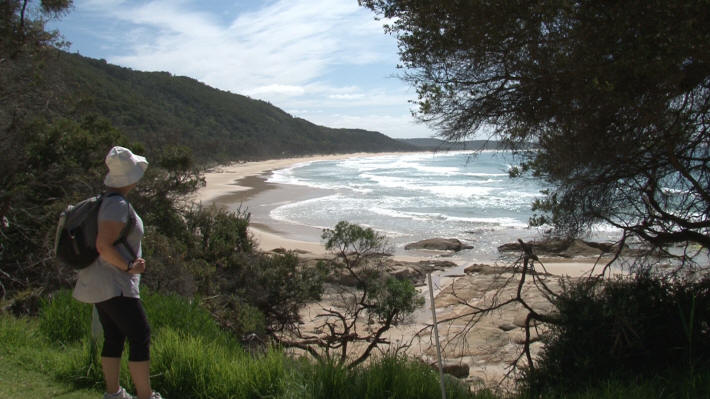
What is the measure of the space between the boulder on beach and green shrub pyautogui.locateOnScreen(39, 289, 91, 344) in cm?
1279

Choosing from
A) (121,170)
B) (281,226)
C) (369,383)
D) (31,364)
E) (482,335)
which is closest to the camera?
(121,170)

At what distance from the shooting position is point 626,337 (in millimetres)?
3600

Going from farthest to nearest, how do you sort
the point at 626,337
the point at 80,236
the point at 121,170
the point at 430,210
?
1. the point at 430,210
2. the point at 626,337
3. the point at 121,170
4. the point at 80,236

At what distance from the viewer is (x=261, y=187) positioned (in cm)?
3609

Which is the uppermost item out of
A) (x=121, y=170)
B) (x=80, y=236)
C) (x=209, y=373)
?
(x=121, y=170)

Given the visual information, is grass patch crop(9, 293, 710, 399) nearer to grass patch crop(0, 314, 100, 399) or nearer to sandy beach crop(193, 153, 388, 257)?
grass patch crop(0, 314, 100, 399)

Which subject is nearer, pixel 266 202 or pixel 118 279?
pixel 118 279

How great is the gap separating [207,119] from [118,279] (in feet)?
295

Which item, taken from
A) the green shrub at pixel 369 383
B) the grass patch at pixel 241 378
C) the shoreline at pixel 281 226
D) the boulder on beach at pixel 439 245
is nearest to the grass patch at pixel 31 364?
the grass patch at pixel 241 378

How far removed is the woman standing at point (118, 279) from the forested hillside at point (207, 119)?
132 ft

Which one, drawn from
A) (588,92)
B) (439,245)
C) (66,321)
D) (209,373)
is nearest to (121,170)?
(209,373)

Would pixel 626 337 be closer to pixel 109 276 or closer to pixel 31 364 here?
pixel 109 276

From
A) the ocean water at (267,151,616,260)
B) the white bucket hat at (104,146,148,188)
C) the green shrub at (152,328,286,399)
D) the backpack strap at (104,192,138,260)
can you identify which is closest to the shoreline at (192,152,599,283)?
the ocean water at (267,151,616,260)

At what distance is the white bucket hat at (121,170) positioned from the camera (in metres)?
2.99
